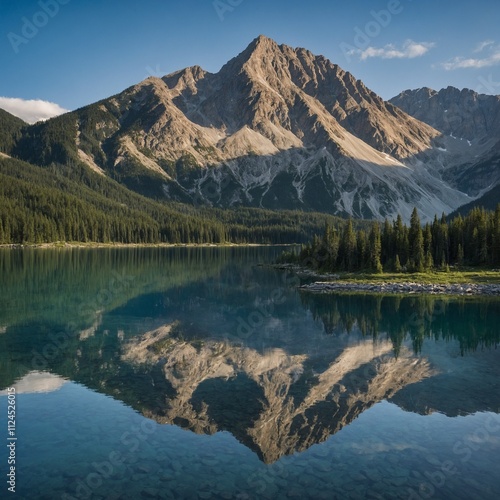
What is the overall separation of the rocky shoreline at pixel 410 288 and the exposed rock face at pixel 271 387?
119 ft

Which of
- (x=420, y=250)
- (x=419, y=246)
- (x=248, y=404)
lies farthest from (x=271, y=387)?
(x=419, y=246)

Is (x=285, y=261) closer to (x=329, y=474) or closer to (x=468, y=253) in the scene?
(x=468, y=253)

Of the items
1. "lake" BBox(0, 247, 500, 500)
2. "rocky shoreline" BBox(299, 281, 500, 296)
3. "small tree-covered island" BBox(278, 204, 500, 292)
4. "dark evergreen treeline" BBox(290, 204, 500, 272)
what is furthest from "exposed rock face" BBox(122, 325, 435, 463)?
"dark evergreen treeline" BBox(290, 204, 500, 272)

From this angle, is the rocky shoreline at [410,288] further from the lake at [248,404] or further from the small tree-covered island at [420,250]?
the lake at [248,404]

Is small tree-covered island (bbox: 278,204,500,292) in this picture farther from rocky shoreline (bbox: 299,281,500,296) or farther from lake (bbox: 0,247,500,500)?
lake (bbox: 0,247,500,500)

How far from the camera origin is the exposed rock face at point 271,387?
23.9 m

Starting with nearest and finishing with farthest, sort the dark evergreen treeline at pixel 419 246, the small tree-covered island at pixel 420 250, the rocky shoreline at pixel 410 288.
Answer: the rocky shoreline at pixel 410 288
the small tree-covered island at pixel 420 250
the dark evergreen treeline at pixel 419 246

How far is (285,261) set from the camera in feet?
459

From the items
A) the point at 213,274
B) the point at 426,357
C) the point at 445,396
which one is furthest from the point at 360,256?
the point at 445,396

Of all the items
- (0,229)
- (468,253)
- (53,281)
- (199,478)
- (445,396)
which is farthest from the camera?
(0,229)

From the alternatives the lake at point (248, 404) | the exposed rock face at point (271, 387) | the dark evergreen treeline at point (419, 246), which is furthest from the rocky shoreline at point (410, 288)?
the exposed rock face at point (271, 387)

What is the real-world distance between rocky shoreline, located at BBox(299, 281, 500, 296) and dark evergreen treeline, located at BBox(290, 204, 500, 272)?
13.2 metres

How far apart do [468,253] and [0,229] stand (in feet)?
554

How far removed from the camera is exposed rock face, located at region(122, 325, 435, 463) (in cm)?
2386
